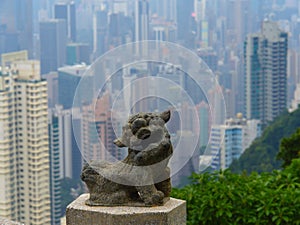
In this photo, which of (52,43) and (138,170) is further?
(52,43)

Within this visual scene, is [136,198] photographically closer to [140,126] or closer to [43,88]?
[140,126]

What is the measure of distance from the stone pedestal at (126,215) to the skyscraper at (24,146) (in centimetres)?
787

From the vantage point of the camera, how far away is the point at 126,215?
2.60 meters

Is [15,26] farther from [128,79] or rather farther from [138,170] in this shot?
[138,170]

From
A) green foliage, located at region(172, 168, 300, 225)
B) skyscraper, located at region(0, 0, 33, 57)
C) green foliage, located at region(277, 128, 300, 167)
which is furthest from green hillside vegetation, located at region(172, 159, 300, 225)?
skyscraper, located at region(0, 0, 33, 57)

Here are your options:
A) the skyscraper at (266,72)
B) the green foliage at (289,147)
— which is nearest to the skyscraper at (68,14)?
the skyscraper at (266,72)

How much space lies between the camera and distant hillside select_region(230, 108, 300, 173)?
37.6ft

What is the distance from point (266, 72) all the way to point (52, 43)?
6260 millimetres

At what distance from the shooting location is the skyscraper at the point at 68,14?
1229 cm

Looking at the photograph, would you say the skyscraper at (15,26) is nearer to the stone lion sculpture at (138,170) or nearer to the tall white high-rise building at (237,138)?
the tall white high-rise building at (237,138)

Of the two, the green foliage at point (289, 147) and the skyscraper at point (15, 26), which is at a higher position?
the skyscraper at point (15, 26)

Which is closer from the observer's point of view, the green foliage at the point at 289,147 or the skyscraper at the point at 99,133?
the skyscraper at the point at 99,133

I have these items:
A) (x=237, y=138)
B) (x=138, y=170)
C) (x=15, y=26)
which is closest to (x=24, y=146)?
(x=15, y=26)

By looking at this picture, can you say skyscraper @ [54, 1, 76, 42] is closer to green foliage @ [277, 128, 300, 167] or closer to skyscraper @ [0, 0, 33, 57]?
skyscraper @ [0, 0, 33, 57]
